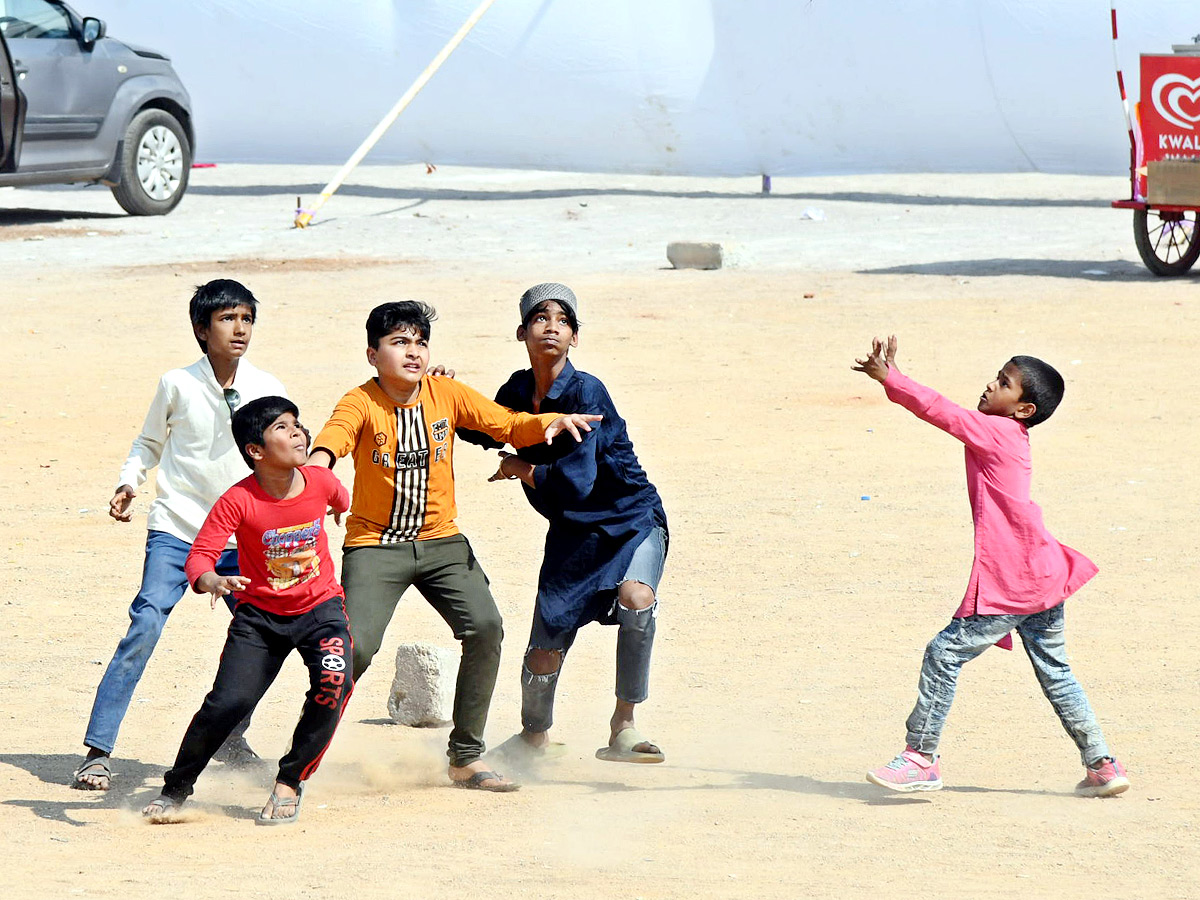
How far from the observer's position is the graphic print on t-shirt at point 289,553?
4.27m

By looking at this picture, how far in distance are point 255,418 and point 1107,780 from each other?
239 cm

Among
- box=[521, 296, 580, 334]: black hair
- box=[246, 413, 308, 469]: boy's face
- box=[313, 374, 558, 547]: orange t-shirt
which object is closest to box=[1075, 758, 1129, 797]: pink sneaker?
box=[313, 374, 558, 547]: orange t-shirt

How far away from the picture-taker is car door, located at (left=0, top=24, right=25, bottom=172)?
15.5 metres

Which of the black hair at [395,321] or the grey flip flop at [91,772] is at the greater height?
the black hair at [395,321]

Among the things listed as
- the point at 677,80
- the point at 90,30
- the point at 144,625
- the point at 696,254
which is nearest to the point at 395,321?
the point at 144,625

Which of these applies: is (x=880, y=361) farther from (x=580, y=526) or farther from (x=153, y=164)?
(x=153, y=164)

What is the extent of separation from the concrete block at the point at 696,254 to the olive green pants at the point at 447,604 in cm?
1104

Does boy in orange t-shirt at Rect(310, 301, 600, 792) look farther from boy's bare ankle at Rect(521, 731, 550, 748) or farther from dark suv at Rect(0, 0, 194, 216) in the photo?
dark suv at Rect(0, 0, 194, 216)

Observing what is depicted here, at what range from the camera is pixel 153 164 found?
18.1 metres

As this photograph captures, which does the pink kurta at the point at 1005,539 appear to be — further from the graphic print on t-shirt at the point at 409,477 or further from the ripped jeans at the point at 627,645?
the graphic print on t-shirt at the point at 409,477

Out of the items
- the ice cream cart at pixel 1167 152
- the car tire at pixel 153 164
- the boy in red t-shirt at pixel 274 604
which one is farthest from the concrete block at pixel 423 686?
the car tire at pixel 153 164

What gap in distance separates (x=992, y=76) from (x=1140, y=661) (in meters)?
15.5

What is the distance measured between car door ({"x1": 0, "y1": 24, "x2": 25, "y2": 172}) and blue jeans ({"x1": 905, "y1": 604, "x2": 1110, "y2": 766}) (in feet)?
43.1

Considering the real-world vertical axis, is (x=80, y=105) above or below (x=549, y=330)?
above
